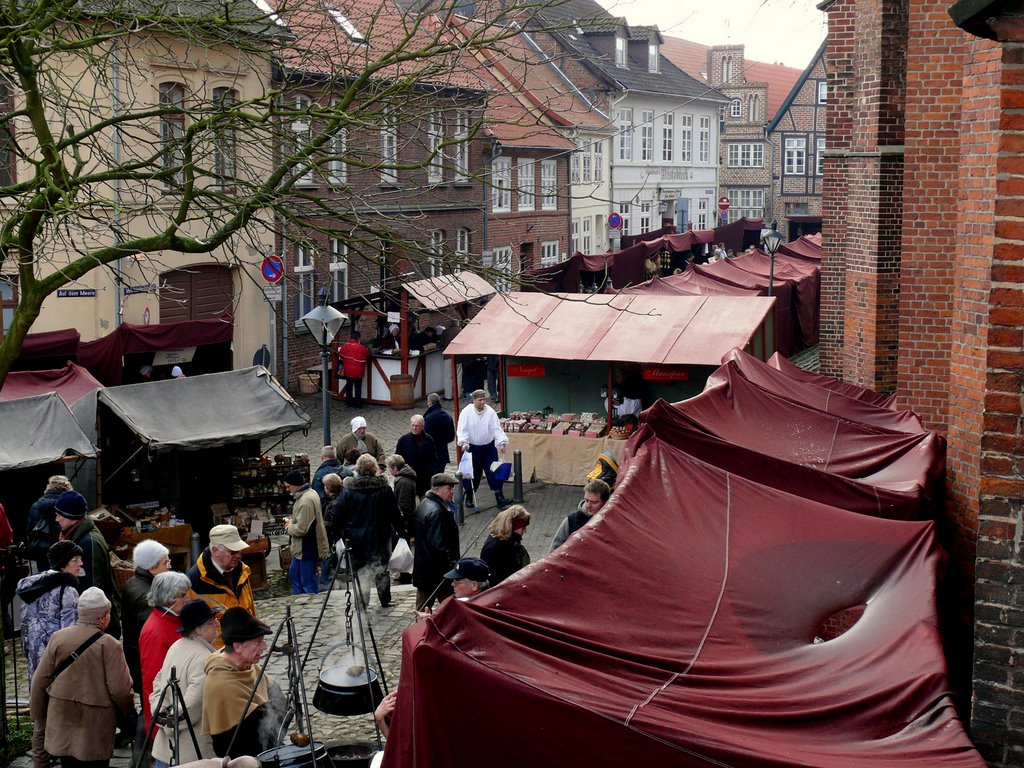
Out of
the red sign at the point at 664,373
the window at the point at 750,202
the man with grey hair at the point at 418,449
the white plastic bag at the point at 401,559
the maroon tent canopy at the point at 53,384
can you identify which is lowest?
the white plastic bag at the point at 401,559

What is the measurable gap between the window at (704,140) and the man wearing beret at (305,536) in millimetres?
47441

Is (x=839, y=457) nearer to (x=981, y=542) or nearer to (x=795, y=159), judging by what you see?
(x=981, y=542)

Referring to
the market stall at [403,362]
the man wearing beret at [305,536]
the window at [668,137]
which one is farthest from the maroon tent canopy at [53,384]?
the window at [668,137]

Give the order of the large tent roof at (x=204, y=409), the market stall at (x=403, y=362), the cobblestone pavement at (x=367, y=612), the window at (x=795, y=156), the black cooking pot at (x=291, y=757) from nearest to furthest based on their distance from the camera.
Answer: the black cooking pot at (x=291, y=757)
the cobblestone pavement at (x=367, y=612)
the large tent roof at (x=204, y=409)
the market stall at (x=403, y=362)
the window at (x=795, y=156)

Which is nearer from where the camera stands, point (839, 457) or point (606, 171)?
point (839, 457)

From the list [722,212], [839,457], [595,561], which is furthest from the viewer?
[722,212]

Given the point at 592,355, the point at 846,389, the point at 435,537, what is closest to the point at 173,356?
the point at 592,355

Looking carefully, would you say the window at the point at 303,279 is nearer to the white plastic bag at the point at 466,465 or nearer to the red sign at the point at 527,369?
the red sign at the point at 527,369

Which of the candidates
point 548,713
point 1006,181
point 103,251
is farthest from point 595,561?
point 103,251

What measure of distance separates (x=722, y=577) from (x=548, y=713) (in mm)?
2091

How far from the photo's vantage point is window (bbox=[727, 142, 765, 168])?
72.2m

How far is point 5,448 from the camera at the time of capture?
12.0 m

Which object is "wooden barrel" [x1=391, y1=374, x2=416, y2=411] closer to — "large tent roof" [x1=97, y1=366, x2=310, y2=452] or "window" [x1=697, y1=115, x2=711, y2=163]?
"large tent roof" [x1=97, y1=366, x2=310, y2=452]

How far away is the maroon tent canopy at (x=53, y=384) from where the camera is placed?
13.9 metres
